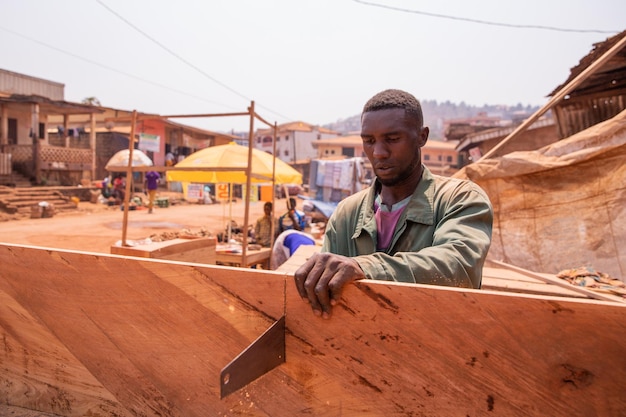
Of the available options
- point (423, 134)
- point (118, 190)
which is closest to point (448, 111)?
point (118, 190)

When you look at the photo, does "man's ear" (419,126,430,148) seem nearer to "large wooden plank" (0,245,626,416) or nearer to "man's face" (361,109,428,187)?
"man's face" (361,109,428,187)

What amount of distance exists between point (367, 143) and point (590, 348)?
3.85 feet

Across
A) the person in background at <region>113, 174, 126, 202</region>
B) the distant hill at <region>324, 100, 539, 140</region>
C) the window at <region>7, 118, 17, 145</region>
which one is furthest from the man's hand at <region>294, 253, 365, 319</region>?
the distant hill at <region>324, 100, 539, 140</region>

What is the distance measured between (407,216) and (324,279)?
31.7 inches

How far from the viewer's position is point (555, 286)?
2.79m

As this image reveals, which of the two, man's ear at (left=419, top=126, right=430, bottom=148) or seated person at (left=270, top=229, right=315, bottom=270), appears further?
seated person at (left=270, top=229, right=315, bottom=270)

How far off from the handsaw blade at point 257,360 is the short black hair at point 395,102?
1062 mm

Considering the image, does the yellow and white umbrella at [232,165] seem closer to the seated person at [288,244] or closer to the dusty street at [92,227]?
the seated person at [288,244]

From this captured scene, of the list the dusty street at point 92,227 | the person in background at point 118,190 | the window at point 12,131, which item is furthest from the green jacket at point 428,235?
the window at point 12,131

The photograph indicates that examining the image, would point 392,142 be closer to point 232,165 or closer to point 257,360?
point 257,360

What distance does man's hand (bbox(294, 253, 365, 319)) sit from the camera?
2.84ft

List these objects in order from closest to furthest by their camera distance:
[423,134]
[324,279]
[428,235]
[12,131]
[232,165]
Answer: [324,279] < [428,235] < [423,134] < [232,165] < [12,131]

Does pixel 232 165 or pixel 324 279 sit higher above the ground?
pixel 232 165

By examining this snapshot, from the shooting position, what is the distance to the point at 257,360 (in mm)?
898
